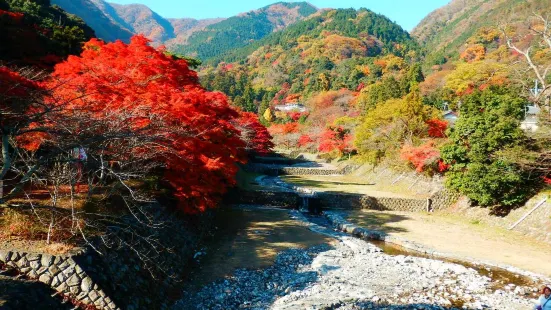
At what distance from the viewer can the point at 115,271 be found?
338 inches

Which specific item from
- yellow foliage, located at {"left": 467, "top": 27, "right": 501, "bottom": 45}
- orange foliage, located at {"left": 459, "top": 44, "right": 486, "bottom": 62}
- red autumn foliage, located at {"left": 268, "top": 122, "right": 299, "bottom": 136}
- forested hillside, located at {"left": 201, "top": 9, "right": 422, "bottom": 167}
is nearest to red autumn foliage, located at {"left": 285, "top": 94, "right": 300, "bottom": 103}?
forested hillside, located at {"left": 201, "top": 9, "right": 422, "bottom": 167}

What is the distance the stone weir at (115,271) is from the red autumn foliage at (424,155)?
726 inches

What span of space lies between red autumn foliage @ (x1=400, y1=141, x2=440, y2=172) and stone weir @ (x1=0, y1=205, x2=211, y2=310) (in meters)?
18.4

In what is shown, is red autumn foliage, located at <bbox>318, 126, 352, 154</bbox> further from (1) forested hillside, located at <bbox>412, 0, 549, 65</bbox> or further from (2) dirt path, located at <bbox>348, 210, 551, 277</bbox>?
(2) dirt path, located at <bbox>348, 210, 551, 277</bbox>

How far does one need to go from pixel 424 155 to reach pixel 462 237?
318 inches

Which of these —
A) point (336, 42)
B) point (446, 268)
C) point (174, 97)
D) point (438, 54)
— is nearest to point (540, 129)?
point (446, 268)

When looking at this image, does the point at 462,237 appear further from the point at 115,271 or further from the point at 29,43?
the point at 29,43

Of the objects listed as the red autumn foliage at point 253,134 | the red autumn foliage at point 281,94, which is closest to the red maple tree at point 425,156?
the red autumn foliage at point 253,134

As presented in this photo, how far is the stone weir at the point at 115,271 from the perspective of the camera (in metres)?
7.47

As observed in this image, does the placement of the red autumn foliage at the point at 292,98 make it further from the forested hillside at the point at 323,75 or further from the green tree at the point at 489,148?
the green tree at the point at 489,148

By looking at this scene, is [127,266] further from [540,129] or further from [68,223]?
[540,129]

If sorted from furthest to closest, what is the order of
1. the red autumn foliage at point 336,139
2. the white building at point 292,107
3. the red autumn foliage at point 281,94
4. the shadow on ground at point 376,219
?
1. the red autumn foliage at point 281,94
2. the white building at point 292,107
3. the red autumn foliage at point 336,139
4. the shadow on ground at point 376,219

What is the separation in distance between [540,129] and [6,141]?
69.3 feet

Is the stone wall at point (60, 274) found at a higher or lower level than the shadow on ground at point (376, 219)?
higher
